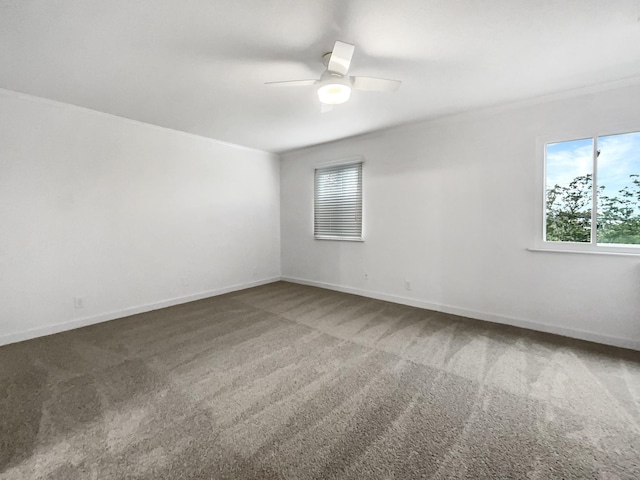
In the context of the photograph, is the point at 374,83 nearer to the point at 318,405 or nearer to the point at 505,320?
the point at 318,405

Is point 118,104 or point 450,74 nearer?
point 450,74

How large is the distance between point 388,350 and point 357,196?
2603mm

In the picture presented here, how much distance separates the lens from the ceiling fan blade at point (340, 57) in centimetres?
185

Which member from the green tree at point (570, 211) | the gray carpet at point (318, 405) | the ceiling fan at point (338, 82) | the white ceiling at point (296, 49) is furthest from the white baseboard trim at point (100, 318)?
the green tree at point (570, 211)

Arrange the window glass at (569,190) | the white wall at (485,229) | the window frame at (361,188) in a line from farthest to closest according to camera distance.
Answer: the window frame at (361,188) < the window glass at (569,190) < the white wall at (485,229)

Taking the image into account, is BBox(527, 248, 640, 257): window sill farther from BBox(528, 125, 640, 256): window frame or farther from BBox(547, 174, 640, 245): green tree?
BBox(547, 174, 640, 245): green tree

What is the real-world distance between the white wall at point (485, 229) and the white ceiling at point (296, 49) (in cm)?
35

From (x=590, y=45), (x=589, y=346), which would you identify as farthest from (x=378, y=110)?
(x=589, y=346)

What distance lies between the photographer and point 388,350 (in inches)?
105

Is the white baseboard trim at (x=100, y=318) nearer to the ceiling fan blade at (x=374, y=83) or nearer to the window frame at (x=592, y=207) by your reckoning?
the ceiling fan blade at (x=374, y=83)

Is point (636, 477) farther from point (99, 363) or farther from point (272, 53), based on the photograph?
point (99, 363)

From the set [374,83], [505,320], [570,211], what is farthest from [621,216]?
[374,83]

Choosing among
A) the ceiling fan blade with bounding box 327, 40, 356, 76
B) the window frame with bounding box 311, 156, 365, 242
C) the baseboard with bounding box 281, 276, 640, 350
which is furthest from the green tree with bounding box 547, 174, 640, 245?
the ceiling fan blade with bounding box 327, 40, 356, 76

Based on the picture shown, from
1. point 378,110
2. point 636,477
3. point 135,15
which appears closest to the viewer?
point 636,477
